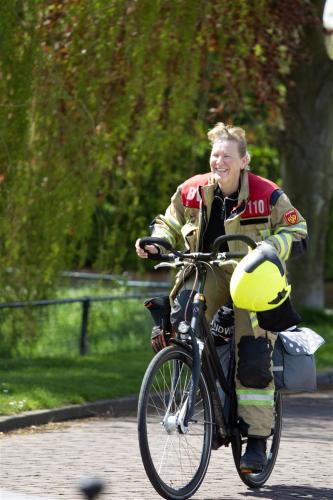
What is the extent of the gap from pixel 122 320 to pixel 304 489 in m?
7.70

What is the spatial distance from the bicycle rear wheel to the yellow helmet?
1.23ft

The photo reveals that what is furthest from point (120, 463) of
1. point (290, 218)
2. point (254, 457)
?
point (290, 218)

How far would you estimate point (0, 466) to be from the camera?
7172mm

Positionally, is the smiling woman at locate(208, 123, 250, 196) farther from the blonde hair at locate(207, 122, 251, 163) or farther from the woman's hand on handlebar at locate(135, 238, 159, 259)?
the woman's hand on handlebar at locate(135, 238, 159, 259)

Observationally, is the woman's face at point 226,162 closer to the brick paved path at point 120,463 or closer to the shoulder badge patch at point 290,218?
the shoulder badge patch at point 290,218

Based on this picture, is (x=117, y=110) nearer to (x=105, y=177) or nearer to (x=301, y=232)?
(x=105, y=177)

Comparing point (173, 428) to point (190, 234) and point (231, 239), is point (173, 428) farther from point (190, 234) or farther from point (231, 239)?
point (190, 234)

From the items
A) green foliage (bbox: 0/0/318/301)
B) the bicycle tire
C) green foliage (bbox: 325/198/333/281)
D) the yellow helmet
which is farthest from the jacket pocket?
green foliage (bbox: 325/198/333/281)

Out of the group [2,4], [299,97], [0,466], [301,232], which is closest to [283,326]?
[301,232]

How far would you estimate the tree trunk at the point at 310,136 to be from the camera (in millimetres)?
16344

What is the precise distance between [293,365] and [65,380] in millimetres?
4328

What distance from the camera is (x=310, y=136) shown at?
53.8 feet

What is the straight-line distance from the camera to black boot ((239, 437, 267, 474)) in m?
6.55

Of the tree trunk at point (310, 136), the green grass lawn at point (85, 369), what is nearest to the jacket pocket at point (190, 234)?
the green grass lawn at point (85, 369)
